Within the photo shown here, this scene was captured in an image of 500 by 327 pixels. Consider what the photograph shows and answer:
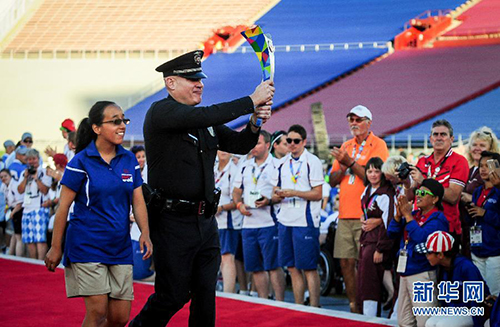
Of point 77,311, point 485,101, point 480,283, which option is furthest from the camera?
A: point 485,101

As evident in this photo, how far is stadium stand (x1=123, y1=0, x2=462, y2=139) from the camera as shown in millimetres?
26466

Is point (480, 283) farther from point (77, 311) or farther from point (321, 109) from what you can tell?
point (321, 109)

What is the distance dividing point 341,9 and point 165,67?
26372mm

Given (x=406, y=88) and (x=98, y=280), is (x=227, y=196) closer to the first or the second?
(x=98, y=280)

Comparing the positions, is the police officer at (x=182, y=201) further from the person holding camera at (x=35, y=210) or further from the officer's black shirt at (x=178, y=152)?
the person holding camera at (x=35, y=210)

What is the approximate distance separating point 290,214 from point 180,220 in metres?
3.44

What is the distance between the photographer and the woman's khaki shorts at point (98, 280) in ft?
15.6

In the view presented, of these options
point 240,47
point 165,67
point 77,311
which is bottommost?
point 77,311

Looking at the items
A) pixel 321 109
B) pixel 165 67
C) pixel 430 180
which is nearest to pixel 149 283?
pixel 430 180

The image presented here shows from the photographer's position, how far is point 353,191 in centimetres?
795

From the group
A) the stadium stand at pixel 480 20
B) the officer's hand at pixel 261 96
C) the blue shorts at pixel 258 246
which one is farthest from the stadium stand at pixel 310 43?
the officer's hand at pixel 261 96

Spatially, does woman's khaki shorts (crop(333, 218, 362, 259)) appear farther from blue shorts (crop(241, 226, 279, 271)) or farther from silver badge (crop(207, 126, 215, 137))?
silver badge (crop(207, 126, 215, 137))

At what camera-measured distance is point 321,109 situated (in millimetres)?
24703

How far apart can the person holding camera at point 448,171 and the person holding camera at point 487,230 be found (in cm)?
17
